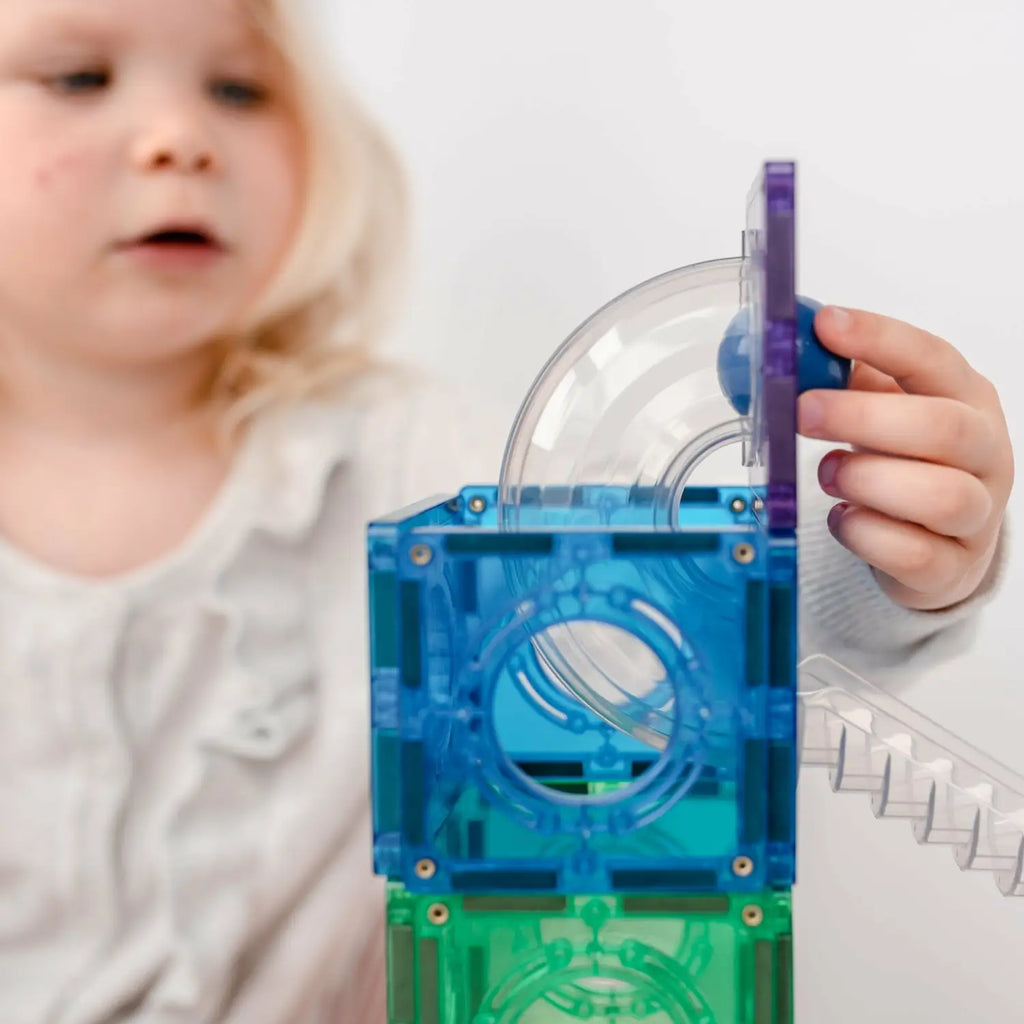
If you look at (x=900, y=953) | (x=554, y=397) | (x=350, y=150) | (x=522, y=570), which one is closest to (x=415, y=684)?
(x=522, y=570)

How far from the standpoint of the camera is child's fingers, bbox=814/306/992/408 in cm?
50

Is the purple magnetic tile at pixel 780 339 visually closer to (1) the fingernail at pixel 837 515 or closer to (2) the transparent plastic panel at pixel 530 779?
(2) the transparent plastic panel at pixel 530 779

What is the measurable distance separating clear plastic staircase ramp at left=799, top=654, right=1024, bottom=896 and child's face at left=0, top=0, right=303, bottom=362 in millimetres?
407

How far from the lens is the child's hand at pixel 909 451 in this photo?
52 centimetres

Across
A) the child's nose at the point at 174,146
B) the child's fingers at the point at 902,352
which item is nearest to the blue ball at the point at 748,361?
the child's fingers at the point at 902,352

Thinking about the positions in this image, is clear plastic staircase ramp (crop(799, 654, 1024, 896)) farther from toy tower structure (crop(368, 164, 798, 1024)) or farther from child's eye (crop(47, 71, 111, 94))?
child's eye (crop(47, 71, 111, 94))

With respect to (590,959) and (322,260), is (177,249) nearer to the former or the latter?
(322,260)

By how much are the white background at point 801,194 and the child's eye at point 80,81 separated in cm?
25

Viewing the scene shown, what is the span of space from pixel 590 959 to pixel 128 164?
18.2 inches

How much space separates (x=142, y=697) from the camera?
28.7 inches

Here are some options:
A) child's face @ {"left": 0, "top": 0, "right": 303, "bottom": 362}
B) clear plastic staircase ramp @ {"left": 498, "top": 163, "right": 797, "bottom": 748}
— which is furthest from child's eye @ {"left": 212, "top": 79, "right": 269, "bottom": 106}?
clear plastic staircase ramp @ {"left": 498, "top": 163, "right": 797, "bottom": 748}

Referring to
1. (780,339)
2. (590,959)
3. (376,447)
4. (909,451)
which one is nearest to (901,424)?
(909,451)

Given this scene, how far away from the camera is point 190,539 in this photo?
0.75 meters

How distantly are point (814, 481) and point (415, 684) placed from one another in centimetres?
39
